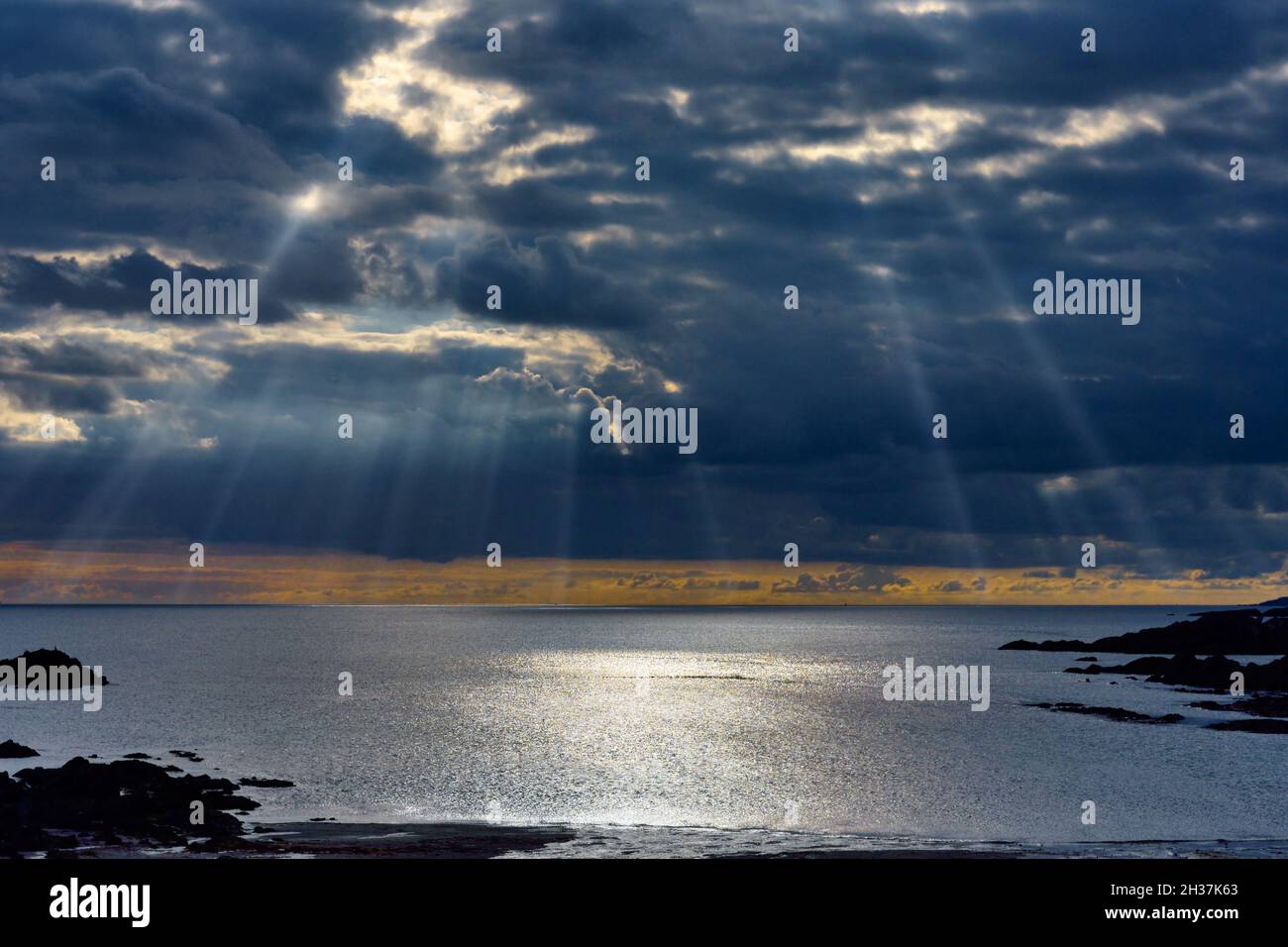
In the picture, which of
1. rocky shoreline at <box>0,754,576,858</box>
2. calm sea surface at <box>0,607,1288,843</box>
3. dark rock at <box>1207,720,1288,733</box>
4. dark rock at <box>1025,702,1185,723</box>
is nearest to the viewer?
rocky shoreline at <box>0,754,576,858</box>

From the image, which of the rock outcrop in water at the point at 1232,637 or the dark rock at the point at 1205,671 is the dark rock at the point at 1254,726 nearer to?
the dark rock at the point at 1205,671

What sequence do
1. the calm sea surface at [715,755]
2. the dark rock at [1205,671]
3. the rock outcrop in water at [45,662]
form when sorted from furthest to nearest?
the rock outcrop in water at [45,662] → the dark rock at [1205,671] → the calm sea surface at [715,755]

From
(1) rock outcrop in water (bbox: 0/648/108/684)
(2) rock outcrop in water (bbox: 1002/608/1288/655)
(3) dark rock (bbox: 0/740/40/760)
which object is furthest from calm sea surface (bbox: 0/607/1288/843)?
(2) rock outcrop in water (bbox: 1002/608/1288/655)

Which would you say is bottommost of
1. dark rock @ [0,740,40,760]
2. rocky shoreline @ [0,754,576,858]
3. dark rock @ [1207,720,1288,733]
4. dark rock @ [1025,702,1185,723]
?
dark rock @ [1025,702,1185,723]

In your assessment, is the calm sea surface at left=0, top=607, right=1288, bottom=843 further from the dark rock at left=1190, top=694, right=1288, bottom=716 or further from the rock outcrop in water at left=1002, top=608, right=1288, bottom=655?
the rock outcrop in water at left=1002, top=608, right=1288, bottom=655

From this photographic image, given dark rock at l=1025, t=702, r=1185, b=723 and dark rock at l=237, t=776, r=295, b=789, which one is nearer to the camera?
dark rock at l=237, t=776, r=295, b=789

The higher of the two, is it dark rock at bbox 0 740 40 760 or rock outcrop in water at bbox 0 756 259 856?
rock outcrop in water at bbox 0 756 259 856

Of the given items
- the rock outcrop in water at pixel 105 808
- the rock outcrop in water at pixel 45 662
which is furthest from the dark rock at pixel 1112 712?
the rock outcrop in water at pixel 45 662

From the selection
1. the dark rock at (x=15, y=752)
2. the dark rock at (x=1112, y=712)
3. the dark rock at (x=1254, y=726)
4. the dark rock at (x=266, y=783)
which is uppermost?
the dark rock at (x=15, y=752)

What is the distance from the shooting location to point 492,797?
6034cm

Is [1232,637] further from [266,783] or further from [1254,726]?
[266,783]
